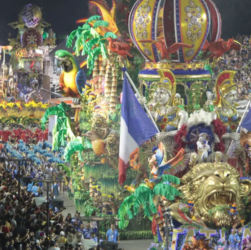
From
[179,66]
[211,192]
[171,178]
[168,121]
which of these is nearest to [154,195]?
[171,178]

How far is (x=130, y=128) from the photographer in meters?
20.9

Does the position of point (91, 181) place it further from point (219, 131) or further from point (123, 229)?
point (219, 131)

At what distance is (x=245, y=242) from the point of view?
755 inches

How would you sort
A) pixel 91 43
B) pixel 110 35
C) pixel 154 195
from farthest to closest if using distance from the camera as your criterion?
pixel 91 43
pixel 110 35
pixel 154 195

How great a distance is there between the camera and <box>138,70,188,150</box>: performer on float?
2100 centimetres

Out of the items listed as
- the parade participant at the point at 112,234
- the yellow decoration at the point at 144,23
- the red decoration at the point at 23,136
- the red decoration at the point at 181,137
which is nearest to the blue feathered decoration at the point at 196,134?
the red decoration at the point at 181,137

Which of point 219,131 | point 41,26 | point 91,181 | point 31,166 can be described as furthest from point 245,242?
point 41,26

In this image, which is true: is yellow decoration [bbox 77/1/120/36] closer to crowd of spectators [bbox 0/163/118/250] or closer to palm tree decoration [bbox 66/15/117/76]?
palm tree decoration [bbox 66/15/117/76]

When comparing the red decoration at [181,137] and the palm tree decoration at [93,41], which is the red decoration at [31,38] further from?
the red decoration at [181,137]

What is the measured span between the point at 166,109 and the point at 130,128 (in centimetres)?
117

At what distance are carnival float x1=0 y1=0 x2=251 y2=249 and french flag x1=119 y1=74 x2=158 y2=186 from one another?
3 cm

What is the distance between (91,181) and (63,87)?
4673 mm

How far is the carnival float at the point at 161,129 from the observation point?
19.6 meters

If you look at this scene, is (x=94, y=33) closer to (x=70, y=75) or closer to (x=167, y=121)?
(x=70, y=75)
